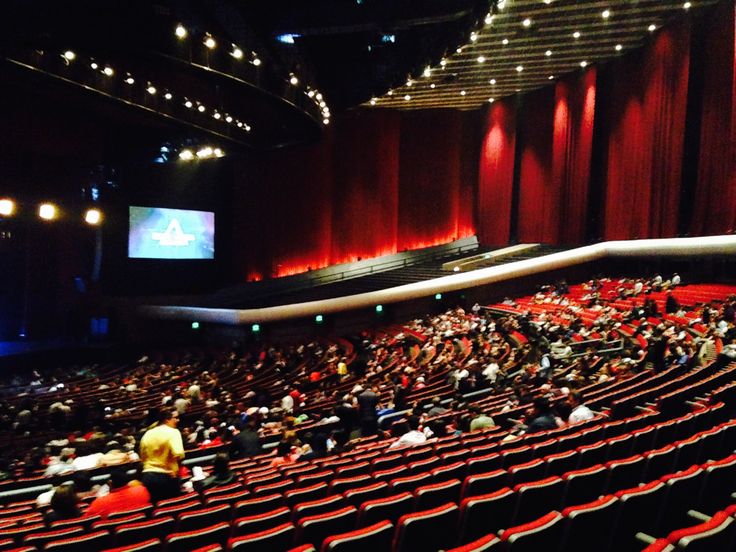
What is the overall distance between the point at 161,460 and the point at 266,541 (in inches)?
89.4

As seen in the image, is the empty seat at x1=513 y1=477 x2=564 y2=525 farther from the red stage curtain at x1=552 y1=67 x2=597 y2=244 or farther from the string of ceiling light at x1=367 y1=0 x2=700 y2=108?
the red stage curtain at x1=552 y1=67 x2=597 y2=244

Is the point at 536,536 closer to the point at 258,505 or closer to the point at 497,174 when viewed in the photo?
the point at 258,505

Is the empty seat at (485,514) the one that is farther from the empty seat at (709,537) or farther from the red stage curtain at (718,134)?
the red stage curtain at (718,134)

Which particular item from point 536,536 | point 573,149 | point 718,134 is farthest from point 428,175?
point 536,536

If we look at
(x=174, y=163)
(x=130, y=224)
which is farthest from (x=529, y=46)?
(x=130, y=224)

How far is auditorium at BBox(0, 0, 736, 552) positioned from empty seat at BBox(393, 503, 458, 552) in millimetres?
14

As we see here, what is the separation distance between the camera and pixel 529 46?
1716cm

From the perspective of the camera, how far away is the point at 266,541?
2.61 meters

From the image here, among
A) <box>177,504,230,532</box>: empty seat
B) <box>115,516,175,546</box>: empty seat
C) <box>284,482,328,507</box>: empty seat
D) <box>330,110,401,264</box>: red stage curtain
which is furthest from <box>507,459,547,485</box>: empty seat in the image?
<box>330,110,401,264</box>: red stage curtain

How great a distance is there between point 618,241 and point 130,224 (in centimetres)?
1539

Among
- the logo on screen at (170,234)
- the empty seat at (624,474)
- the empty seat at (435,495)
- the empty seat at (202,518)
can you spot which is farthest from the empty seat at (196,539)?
the logo on screen at (170,234)

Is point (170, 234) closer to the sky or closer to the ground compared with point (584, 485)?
closer to the sky

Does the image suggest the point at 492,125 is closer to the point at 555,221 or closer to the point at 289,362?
the point at 555,221

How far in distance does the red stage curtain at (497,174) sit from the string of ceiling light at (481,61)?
87 cm
